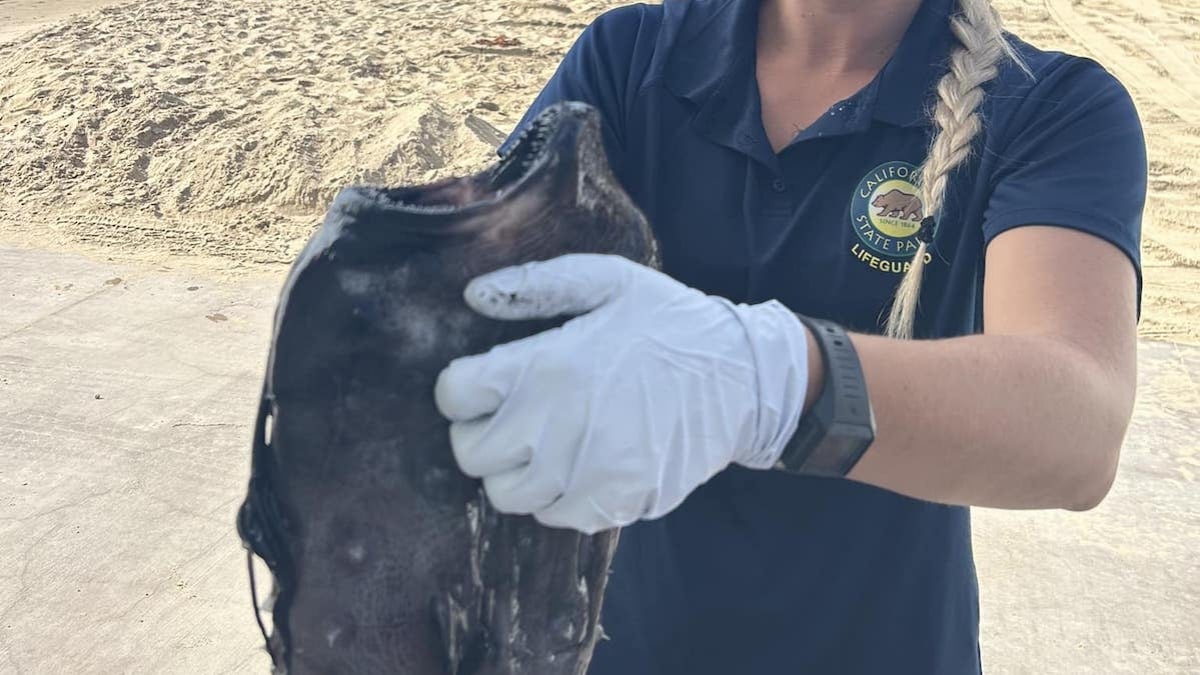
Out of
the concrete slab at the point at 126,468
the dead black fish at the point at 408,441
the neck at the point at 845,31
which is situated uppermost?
the neck at the point at 845,31

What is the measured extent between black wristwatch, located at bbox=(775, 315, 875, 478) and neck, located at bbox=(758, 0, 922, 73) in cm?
61

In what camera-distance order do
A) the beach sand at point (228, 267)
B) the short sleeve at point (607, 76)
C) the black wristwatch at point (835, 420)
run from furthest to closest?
1. the beach sand at point (228, 267)
2. the short sleeve at point (607, 76)
3. the black wristwatch at point (835, 420)

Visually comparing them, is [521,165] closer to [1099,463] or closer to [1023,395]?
[1023,395]

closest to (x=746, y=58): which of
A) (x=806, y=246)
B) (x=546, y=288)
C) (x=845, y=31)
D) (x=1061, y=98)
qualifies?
(x=845, y=31)

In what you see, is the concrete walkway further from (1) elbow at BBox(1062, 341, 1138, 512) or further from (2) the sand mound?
(1) elbow at BBox(1062, 341, 1138, 512)

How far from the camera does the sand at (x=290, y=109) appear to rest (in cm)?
621

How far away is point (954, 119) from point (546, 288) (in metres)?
0.66

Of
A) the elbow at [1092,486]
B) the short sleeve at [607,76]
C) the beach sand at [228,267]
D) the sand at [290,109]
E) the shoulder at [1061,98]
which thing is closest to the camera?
the elbow at [1092,486]

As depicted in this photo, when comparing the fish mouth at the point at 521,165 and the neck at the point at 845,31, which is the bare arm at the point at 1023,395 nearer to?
the fish mouth at the point at 521,165

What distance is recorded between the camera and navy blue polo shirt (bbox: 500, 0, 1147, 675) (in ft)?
4.42

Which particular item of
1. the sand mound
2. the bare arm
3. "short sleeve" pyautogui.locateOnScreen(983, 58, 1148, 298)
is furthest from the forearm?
the sand mound

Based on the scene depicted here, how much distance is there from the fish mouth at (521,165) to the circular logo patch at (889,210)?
466mm

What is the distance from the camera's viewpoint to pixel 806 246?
1.43 m

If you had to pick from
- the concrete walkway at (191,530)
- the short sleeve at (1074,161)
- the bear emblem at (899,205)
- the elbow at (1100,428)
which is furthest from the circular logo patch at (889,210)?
the concrete walkway at (191,530)
